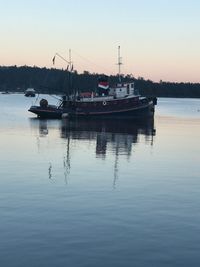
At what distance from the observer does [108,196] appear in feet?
72.2

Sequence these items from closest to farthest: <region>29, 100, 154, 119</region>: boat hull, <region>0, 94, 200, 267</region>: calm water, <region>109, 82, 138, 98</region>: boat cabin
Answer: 1. <region>0, 94, 200, 267</region>: calm water
2. <region>29, 100, 154, 119</region>: boat hull
3. <region>109, 82, 138, 98</region>: boat cabin

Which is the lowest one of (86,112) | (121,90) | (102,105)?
(86,112)

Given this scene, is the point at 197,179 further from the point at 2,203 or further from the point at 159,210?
the point at 2,203

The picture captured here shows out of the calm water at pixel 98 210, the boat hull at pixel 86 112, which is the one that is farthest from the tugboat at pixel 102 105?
the calm water at pixel 98 210

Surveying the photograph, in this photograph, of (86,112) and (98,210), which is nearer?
(98,210)

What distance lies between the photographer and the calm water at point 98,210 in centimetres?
1432

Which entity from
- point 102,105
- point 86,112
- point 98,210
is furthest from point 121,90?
point 98,210

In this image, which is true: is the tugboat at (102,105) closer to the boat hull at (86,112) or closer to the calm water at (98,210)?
the boat hull at (86,112)

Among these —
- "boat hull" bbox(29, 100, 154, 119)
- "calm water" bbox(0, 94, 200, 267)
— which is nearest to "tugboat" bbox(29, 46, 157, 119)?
"boat hull" bbox(29, 100, 154, 119)

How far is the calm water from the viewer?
1432 cm

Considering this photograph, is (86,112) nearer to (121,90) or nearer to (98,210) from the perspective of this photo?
(121,90)

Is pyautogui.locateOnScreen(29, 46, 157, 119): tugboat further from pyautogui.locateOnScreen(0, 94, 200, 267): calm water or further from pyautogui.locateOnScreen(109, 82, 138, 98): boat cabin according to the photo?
pyautogui.locateOnScreen(0, 94, 200, 267): calm water

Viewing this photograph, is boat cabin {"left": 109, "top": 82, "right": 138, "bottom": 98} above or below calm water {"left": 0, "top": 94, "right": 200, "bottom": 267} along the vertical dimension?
above

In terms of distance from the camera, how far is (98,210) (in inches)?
762
